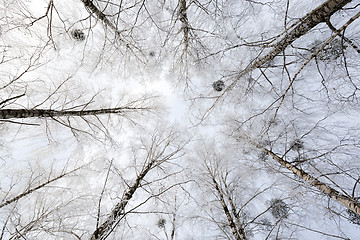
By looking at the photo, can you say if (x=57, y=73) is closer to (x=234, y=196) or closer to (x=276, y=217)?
(x=234, y=196)

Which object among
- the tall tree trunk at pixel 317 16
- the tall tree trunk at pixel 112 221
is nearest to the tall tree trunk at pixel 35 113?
the tall tree trunk at pixel 112 221

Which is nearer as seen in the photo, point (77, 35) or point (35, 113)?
point (35, 113)

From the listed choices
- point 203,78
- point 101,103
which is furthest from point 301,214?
Answer: point 101,103

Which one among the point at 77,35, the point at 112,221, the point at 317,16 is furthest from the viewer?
the point at 77,35

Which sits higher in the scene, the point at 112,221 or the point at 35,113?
the point at 35,113

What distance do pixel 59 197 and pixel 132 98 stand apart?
3.97 m

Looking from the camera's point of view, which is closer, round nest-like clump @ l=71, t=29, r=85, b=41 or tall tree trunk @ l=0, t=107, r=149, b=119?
tall tree trunk @ l=0, t=107, r=149, b=119

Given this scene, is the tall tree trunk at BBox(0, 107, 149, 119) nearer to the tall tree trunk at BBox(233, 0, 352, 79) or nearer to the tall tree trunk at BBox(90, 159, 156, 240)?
the tall tree trunk at BBox(90, 159, 156, 240)

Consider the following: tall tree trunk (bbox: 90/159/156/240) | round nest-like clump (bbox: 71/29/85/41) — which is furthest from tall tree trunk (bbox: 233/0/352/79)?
round nest-like clump (bbox: 71/29/85/41)

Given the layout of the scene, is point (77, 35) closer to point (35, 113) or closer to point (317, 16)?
point (35, 113)

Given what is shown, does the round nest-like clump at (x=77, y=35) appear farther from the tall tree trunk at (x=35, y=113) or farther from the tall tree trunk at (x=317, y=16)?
the tall tree trunk at (x=317, y=16)

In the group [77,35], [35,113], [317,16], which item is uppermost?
[77,35]

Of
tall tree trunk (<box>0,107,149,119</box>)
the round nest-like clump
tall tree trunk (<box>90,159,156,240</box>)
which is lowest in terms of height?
tall tree trunk (<box>90,159,156,240</box>)

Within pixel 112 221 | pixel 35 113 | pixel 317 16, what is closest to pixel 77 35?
pixel 35 113
